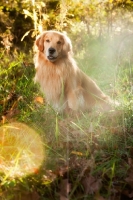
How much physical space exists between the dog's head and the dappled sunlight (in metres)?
1.30

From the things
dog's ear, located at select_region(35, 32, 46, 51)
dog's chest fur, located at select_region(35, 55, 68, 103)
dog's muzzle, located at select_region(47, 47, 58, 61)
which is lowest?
dog's chest fur, located at select_region(35, 55, 68, 103)

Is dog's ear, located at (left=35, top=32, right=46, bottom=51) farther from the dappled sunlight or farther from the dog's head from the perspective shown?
the dappled sunlight

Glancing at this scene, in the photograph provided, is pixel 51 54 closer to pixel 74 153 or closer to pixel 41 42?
pixel 41 42

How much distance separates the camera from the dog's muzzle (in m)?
4.37

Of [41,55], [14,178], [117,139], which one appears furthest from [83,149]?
[41,55]

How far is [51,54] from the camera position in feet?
14.5

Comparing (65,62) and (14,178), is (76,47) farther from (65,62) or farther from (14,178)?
(14,178)

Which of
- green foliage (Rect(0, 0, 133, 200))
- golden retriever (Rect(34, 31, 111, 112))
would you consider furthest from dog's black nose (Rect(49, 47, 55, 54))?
green foliage (Rect(0, 0, 133, 200))

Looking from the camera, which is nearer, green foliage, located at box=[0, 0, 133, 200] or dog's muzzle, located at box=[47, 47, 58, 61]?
green foliage, located at box=[0, 0, 133, 200]

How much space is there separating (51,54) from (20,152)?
7.30 feet

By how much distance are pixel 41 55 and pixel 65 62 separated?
13.3 inches

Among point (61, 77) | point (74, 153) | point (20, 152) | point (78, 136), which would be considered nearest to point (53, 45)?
point (61, 77)

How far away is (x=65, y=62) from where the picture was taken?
15.0 ft

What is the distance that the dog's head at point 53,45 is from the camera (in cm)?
439
